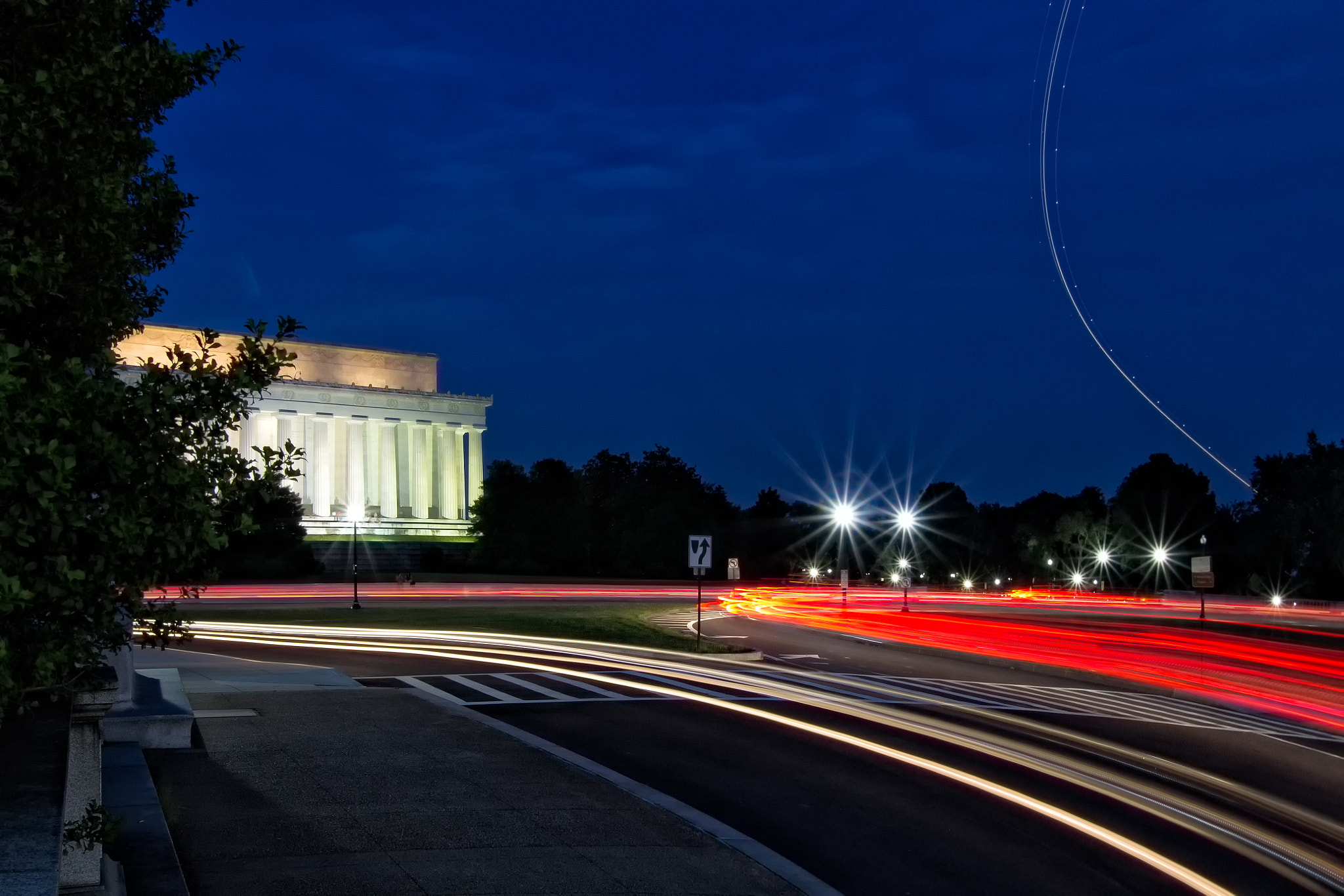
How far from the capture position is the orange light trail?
75.3ft

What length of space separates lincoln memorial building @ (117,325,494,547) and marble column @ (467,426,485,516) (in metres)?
0.20

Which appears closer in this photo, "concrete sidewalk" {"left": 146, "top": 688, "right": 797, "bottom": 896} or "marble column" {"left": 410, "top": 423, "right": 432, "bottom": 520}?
"concrete sidewalk" {"left": 146, "top": 688, "right": 797, "bottom": 896}

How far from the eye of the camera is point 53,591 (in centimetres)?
540

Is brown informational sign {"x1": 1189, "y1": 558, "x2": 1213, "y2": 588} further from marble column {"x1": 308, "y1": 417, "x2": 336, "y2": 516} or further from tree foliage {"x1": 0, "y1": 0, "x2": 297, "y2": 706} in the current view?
marble column {"x1": 308, "y1": 417, "x2": 336, "y2": 516}

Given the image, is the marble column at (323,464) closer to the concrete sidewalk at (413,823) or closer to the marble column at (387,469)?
the marble column at (387,469)

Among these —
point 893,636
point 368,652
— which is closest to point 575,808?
point 368,652

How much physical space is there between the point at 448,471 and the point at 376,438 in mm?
8245

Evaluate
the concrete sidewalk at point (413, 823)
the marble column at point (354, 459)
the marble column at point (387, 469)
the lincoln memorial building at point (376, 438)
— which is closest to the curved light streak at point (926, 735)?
the concrete sidewalk at point (413, 823)

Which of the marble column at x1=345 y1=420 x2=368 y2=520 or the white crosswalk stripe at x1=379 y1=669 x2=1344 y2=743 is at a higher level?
the marble column at x1=345 y1=420 x2=368 y2=520

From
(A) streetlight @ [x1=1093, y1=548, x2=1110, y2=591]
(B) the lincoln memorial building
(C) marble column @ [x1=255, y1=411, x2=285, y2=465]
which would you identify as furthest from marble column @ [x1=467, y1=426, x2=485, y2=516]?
(A) streetlight @ [x1=1093, y1=548, x2=1110, y2=591]

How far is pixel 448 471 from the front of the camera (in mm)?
127125

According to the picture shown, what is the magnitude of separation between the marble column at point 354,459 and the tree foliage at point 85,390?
118 meters

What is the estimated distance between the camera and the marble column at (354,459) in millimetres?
122000

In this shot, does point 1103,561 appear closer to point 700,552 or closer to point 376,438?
→ point 376,438
